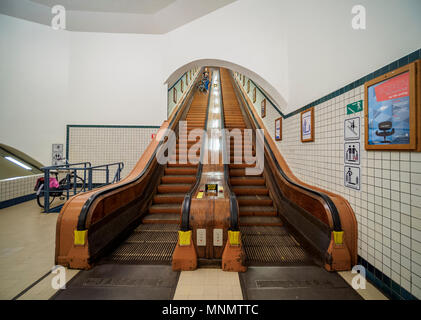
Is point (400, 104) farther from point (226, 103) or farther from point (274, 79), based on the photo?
point (226, 103)

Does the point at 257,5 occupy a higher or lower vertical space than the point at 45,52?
higher

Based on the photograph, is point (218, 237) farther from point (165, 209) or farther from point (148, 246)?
point (165, 209)

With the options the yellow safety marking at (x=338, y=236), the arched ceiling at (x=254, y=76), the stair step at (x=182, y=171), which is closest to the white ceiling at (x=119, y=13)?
the arched ceiling at (x=254, y=76)

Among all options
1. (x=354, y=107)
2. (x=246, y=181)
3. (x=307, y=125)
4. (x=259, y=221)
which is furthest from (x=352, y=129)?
(x=246, y=181)

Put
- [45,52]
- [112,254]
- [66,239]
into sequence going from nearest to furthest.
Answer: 1. [66,239]
2. [112,254]
3. [45,52]

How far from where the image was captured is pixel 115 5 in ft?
14.6

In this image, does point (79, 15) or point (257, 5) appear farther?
point (79, 15)

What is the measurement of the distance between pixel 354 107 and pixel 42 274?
4.05m

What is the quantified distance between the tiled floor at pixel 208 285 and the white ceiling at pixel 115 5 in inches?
218

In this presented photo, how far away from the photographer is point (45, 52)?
16.9ft

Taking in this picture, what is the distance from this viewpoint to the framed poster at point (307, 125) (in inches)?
120

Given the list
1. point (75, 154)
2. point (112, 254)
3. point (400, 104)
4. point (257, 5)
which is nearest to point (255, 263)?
point (112, 254)

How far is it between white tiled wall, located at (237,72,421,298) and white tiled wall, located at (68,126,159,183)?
436 cm
